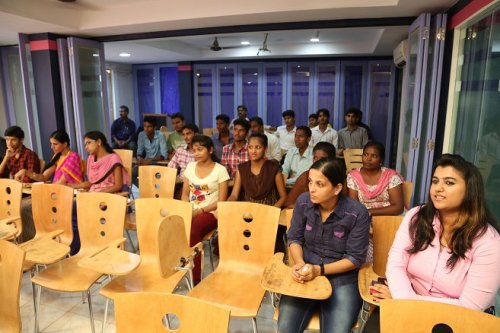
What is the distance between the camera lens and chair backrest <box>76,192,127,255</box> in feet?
7.76

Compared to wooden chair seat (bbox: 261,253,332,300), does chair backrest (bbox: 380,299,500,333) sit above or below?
above

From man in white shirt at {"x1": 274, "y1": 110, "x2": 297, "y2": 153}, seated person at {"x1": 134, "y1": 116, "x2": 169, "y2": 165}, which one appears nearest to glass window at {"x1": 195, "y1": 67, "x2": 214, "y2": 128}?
man in white shirt at {"x1": 274, "y1": 110, "x2": 297, "y2": 153}

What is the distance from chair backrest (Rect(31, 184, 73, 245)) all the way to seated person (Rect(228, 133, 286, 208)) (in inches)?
51.7

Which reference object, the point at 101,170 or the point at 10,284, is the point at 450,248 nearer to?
the point at 10,284

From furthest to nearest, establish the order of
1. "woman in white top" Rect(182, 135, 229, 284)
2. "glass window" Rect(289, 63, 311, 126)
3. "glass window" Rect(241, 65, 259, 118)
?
"glass window" Rect(241, 65, 259, 118), "glass window" Rect(289, 63, 311, 126), "woman in white top" Rect(182, 135, 229, 284)

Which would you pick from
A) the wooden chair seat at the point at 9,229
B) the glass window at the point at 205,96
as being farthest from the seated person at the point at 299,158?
the glass window at the point at 205,96

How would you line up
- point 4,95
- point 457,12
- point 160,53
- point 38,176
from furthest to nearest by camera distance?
1. point 160,53
2. point 4,95
3. point 38,176
4. point 457,12

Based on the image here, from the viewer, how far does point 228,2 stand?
147 inches

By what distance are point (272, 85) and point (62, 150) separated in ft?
18.5

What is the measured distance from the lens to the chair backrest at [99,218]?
2.37 meters

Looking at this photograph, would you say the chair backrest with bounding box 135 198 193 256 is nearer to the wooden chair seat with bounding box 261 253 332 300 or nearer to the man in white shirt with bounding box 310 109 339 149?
the wooden chair seat with bounding box 261 253 332 300

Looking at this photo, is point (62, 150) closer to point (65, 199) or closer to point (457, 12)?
point (65, 199)

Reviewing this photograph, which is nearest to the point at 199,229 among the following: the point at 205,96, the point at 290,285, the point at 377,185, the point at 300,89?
the point at 290,285

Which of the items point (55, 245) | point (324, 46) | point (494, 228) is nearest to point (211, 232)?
point (55, 245)
